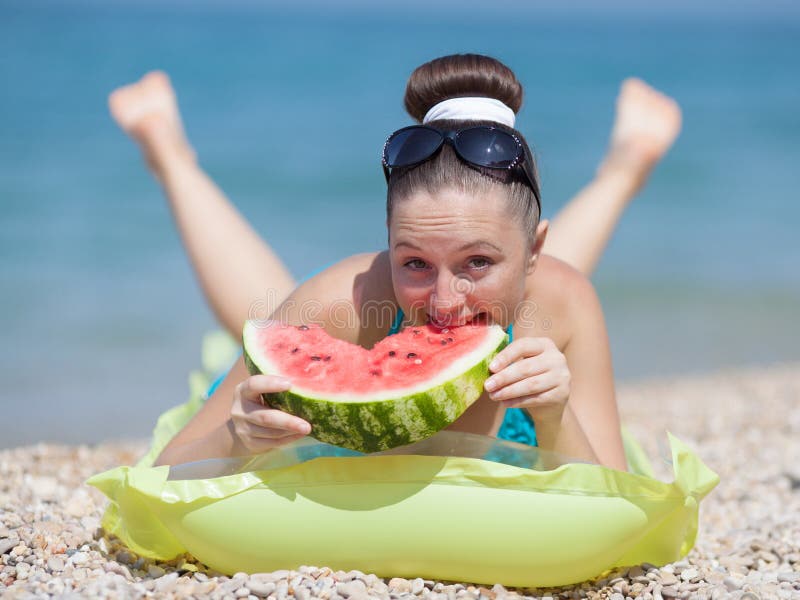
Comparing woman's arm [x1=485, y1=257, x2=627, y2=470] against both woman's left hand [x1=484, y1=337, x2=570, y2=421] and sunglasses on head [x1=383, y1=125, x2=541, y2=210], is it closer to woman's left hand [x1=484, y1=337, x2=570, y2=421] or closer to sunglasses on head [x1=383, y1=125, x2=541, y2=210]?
woman's left hand [x1=484, y1=337, x2=570, y2=421]

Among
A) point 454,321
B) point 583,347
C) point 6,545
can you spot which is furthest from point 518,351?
point 6,545

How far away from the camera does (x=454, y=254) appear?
3.37 metres

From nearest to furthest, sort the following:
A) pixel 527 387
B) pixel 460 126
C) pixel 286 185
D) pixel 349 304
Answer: pixel 527 387
pixel 460 126
pixel 349 304
pixel 286 185

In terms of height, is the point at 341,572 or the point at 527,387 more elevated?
the point at 527,387

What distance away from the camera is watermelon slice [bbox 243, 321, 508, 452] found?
9.71 ft

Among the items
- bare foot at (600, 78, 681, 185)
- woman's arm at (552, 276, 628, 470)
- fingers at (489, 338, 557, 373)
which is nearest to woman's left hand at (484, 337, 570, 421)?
fingers at (489, 338, 557, 373)

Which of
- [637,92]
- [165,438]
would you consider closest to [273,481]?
[165,438]

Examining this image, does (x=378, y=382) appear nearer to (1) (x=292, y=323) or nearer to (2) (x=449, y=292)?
(2) (x=449, y=292)

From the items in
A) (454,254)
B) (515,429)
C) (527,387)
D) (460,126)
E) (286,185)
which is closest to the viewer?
(527,387)

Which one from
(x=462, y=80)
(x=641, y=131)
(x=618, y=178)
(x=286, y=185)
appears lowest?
(x=462, y=80)

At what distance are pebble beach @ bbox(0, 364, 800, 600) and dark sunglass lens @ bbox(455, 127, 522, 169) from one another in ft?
4.53

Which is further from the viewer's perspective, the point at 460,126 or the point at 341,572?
the point at 460,126

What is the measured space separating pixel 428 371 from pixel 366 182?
14164 millimetres

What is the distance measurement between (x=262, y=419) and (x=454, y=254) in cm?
94
